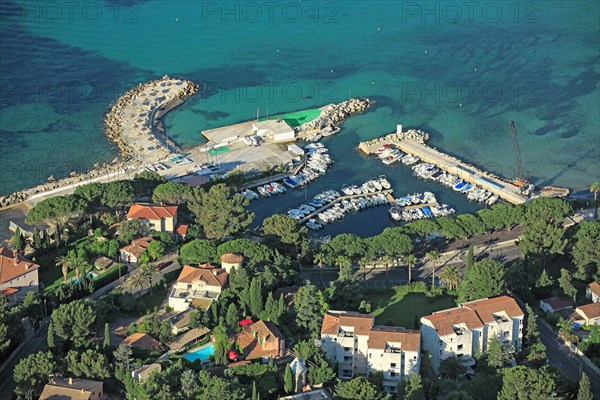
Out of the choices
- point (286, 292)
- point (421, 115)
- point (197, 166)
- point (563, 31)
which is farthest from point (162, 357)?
point (563, 31)

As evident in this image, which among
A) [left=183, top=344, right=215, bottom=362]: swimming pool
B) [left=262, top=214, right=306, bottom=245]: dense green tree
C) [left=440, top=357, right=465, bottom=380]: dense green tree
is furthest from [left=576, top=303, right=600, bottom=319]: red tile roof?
[left=183, top=344, right=215, bottom=362]: swimming pool

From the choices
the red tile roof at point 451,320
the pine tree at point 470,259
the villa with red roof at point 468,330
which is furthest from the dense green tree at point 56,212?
the pine tree at point 470,259

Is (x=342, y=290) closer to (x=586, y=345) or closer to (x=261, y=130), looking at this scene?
(x=586, y=345)

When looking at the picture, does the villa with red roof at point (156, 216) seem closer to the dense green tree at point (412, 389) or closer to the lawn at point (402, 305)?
the lawn at point (402, 305)

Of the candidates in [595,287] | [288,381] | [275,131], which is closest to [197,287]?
[288,381]

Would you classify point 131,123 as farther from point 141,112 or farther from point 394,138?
point 394,138

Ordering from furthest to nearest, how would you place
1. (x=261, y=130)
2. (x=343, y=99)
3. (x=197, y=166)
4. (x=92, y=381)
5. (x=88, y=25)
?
(x=88, y=25) → (x=343, y=99) → (x=261, y=130) → (x=197, y=166) → (x=92, y=381)

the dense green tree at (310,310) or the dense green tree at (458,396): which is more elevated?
the dense green tree at (310,310)
